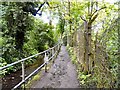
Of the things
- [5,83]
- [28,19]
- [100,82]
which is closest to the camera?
[100,82]

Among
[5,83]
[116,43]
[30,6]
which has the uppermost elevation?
[30,6]

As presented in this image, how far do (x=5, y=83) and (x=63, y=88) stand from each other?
8.01 feet

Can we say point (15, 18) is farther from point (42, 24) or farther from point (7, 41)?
point (42, 24)

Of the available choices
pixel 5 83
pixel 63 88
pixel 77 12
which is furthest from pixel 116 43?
pixel 77 12

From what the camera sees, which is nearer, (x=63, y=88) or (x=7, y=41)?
(x=63, y=88)

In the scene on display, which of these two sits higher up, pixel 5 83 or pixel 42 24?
pixel 42 24

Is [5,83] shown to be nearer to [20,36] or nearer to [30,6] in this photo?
[20,36]

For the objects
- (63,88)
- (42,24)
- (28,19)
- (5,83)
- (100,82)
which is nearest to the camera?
(100,82)

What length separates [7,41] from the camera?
30.7 feet

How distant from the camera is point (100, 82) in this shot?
13.9ft

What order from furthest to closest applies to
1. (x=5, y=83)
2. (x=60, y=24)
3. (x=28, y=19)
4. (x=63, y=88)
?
(x=60, y=24) → (x=28, y=19) → (x=5, y=83) → (x=63, y=88)

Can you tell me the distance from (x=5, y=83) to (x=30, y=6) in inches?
183

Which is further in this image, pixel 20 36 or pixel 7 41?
pixel 20 36

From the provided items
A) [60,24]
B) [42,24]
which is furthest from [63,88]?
[60,24]
